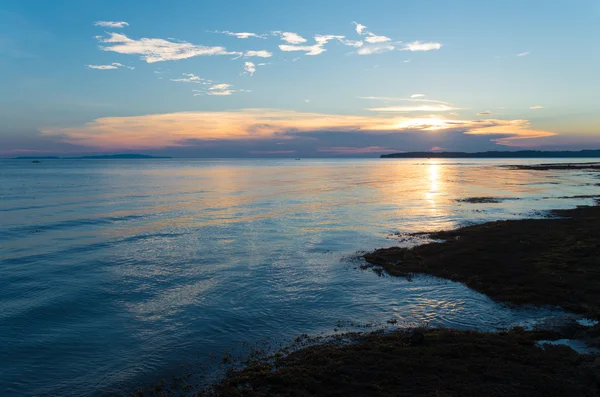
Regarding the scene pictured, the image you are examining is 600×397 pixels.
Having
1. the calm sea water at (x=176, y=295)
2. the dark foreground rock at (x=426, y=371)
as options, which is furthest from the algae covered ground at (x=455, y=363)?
the calm sea water at (x=176, y=295)

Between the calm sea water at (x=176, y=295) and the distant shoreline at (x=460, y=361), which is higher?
the distant shoreline at (x=460, y=361)

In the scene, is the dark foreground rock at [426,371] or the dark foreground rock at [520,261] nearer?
the dark foreground rock at [426,371]

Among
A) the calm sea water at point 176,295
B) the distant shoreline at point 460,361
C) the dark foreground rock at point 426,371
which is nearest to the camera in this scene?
the dark foreground rock at point 426,371

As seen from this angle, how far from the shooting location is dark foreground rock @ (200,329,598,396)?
9812 mm

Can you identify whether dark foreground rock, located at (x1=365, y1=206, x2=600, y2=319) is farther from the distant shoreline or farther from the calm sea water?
the calm sea water

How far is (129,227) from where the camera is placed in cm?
3816

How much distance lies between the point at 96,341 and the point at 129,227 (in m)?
25.6

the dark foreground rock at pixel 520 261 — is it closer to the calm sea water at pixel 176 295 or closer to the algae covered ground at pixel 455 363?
the algae covered ground at pixel 455 363

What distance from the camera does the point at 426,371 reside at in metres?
10.7

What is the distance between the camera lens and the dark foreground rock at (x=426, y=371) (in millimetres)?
9812

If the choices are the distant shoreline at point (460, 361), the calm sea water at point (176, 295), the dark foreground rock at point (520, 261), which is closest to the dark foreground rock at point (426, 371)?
Result: the distant shoreline at point (460, 361)

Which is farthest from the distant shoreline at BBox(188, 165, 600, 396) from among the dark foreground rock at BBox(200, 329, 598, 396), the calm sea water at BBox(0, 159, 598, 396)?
the calm sea water at BBox(0, 159, 598, 396)

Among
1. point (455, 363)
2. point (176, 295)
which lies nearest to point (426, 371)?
point (455, 363)

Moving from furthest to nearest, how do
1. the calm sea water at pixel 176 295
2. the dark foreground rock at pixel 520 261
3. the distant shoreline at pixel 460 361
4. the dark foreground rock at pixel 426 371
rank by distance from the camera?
the dark foreground rock at pixel 520 261
the calm sea water at pixel 176 295
the distant shoreline at pixel 460 361
the dark foreground rock at pixel 426 371
